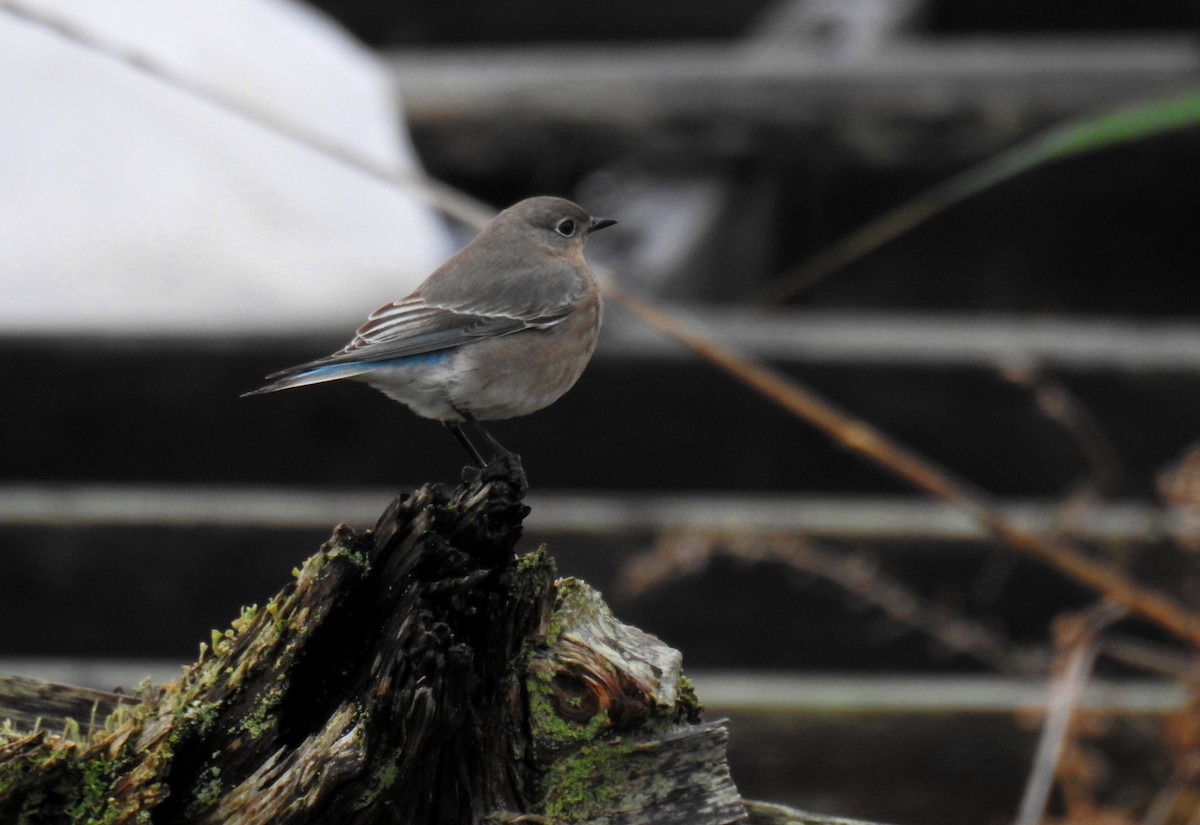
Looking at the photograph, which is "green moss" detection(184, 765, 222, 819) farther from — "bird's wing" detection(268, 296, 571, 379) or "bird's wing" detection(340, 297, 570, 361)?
"bird's wing" detection(340, 297, 570, 361)

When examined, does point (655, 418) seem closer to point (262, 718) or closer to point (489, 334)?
point (489, 334)

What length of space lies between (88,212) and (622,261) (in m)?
1.76

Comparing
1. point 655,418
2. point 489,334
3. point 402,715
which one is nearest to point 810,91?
point 655,418

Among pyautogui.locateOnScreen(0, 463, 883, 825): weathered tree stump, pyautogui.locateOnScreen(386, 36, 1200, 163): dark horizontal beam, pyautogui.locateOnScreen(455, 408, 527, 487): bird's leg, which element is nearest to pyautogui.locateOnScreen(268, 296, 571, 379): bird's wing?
pyautogui.locateOnScreen(455, 408, 527, 487): bird's leg

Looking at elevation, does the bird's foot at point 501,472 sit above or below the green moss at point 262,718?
above

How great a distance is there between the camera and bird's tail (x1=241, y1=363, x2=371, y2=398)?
11.2 feet

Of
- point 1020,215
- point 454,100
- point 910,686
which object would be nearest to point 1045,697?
point 910,686

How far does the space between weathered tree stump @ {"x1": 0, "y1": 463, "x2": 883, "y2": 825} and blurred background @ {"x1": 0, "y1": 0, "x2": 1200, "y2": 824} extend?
1349mm

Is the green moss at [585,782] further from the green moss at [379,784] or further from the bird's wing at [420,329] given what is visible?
the bird's wing at [420,329]

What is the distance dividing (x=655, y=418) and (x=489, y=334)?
2.82 ft

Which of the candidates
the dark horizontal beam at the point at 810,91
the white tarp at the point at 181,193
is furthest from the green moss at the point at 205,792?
the dark horizontal beam at the point at 810,91

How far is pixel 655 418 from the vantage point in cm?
490

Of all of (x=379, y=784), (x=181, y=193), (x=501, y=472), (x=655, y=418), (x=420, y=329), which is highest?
(x=181, y=193)

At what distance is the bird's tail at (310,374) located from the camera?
3.40 metres
